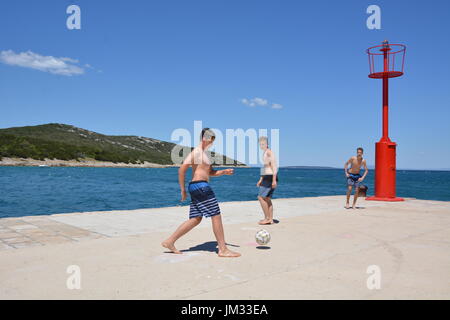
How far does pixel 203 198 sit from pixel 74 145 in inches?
5452

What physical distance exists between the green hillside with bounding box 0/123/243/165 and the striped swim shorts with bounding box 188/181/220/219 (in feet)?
370

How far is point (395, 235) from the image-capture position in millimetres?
7051

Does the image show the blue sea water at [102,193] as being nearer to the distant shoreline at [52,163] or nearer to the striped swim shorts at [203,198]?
the striped swim shorts at [203,198]

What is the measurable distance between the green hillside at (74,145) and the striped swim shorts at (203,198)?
11263 centimetres

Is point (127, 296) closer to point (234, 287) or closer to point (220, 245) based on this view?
point (234, 287)

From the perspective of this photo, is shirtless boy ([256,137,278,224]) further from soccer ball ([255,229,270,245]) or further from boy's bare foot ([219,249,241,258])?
boy's bare foot ([219,249,241,258])

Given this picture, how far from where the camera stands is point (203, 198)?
5180mm

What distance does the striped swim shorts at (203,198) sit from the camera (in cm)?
514

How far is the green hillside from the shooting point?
109812 mm
